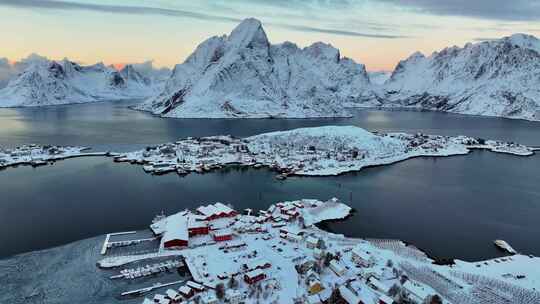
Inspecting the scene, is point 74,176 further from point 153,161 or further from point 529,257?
point 529,257

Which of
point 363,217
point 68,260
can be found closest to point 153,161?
point 68,260

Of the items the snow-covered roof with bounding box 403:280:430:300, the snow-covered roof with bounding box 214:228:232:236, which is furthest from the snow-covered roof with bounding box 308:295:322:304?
the snow-covered roof with bounding box 214:228:232:236

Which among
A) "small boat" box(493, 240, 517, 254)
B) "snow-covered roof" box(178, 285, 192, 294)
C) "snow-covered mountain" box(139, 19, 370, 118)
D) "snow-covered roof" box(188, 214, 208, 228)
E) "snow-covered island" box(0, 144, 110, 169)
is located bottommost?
"small boat" box(493, 240, 517, 254)

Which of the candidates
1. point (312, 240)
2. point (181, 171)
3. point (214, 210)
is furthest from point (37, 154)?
point (312, 240)

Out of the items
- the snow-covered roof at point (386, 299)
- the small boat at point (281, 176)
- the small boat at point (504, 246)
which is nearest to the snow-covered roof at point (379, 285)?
the snow-covered roof at point (386, 299)

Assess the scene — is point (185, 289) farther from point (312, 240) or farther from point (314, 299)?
point (312, 240)

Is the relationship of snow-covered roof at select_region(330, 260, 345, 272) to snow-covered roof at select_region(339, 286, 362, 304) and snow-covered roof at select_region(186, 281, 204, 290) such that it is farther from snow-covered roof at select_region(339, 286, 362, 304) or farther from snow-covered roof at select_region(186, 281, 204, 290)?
snow-covered roof at select_region(186, 281, 204, 290)
